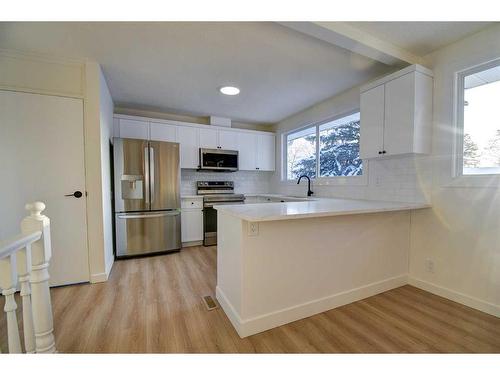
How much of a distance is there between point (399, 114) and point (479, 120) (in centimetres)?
60

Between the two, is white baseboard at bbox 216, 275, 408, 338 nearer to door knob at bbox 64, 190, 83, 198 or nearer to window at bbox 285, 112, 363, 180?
window at bbox 285, 112, 363, 180

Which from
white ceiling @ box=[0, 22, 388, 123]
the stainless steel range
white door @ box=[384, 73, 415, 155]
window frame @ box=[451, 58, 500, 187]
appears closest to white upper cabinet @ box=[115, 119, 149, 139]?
white ceiling @ box=[0, 22, 388, 123]

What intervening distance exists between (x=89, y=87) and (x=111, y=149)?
103 centimetres

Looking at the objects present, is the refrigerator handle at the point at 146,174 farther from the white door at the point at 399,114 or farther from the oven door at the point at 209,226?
the white door at the point at 399,114

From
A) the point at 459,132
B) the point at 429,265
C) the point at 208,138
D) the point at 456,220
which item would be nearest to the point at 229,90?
the point at 208,138

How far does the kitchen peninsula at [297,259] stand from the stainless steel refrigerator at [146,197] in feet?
5.66

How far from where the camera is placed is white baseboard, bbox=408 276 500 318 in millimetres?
1811

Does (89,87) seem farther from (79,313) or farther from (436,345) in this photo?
(436,345)

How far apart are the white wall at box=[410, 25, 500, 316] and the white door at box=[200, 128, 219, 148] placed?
3.14 metres

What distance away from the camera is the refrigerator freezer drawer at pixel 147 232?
311 centimetres

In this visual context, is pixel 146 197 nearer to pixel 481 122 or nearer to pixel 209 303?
pixel 209 303

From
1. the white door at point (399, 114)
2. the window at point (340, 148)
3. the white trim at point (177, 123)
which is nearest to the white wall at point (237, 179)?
the white trim at point (177, 123)
